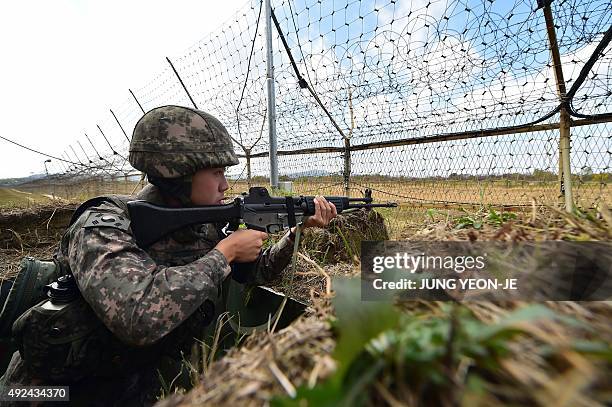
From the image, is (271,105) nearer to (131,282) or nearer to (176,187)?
(176,187)

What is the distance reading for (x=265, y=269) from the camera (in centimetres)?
232

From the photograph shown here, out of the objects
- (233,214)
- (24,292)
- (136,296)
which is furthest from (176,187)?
(24,292)

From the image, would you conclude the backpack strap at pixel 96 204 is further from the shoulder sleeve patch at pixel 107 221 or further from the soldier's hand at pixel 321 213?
the soldier's hand at pixel 321 213

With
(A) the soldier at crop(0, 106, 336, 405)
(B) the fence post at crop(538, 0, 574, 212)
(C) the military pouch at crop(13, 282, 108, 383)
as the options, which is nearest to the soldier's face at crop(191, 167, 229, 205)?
(A) the soldier at crop(0, 106, 336, 405)

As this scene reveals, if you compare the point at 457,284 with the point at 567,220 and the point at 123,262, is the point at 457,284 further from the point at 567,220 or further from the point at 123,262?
the point at 123,262

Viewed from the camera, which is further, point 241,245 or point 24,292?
point 241,245

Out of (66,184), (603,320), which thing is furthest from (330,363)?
(66,184)

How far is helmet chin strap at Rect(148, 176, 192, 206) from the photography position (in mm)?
2012

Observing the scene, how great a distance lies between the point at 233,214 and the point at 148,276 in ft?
2.10

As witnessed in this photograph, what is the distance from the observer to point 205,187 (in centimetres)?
206

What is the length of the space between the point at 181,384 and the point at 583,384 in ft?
6.45

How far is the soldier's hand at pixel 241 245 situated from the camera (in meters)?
1.92

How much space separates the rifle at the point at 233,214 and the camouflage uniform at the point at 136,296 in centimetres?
11

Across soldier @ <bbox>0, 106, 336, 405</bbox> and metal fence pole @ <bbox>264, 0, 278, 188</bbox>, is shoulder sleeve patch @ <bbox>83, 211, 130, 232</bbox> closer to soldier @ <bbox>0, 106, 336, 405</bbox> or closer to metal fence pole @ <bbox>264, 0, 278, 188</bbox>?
soldier @ <bbox>0, 106, 336, 405</bbox>
